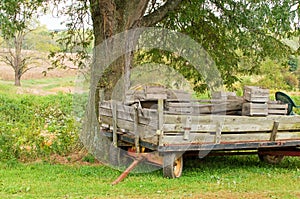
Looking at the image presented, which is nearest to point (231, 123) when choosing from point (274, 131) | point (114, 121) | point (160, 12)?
point (274, 131)

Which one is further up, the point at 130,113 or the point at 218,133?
the point at 130,113

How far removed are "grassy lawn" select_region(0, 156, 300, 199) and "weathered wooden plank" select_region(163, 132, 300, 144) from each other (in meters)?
0.65

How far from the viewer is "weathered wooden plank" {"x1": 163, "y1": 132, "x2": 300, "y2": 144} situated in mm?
7520

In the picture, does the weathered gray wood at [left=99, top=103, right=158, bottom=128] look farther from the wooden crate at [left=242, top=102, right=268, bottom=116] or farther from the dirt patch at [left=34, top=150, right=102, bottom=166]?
the wooden crate at [left=242, top=102, right=268, bottom=116]

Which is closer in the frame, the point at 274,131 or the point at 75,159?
the point at 274,131

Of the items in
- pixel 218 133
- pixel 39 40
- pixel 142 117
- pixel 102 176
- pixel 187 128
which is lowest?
pixel 102 176

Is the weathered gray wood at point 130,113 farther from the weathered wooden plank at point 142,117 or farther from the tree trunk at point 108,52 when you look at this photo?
the tree trunk at point 108,52

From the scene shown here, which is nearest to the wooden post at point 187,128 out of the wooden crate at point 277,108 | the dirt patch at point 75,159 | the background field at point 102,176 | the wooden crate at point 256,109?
the background field at point 102,176

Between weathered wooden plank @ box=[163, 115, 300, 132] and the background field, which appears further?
weathered wooden plank @ box=[163, 115, 300, 132]

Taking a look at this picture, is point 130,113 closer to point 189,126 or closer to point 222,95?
point 189,126

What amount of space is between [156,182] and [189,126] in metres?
1.07

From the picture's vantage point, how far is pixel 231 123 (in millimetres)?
7992

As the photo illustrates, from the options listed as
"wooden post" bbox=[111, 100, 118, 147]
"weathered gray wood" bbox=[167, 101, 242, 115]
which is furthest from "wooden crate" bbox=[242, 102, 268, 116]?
"wooden post" bbox=[111, 100, 118, 147]

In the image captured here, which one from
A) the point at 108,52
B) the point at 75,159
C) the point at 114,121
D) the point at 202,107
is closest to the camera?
the point at 114,121
